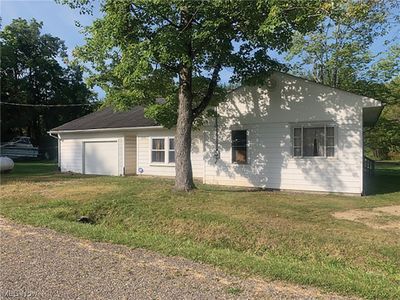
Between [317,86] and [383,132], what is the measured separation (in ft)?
40.0

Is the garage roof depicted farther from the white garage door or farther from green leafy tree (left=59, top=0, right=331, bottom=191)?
green leafy tree (left=59, top=0, right=331, bottom=191)

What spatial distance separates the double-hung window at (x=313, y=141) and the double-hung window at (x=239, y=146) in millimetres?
2057

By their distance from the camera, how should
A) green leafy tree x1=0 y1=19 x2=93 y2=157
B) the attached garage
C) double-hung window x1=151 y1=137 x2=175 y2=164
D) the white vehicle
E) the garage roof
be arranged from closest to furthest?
double-hung window x1=151 y1=137 x2=175 y2=164, the garage roof, the attached garage, the white vehicle, green leafy tree x1=0 y1=19 x2=93 y2=157

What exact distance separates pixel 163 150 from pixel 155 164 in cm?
85

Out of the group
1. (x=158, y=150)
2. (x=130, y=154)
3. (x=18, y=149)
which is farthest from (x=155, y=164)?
(x=18, y=149)

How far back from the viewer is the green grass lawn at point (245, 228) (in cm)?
585

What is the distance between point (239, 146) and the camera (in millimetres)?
16547

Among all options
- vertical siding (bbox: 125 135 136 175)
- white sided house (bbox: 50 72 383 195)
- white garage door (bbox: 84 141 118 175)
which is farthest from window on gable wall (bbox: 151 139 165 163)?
white garage door (bbox: 84 141 118 175)

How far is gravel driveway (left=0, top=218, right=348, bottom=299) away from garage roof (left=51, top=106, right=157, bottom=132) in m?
14.1

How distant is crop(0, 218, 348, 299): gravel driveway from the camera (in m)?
4.68

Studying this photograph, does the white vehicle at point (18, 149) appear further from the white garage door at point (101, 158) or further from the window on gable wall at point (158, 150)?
the window on gable wall at point (158, 150)

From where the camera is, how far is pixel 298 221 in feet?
30.7

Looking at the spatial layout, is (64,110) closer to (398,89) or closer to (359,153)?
(398,89)

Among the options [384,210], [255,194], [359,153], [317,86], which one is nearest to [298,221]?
[384,210]
